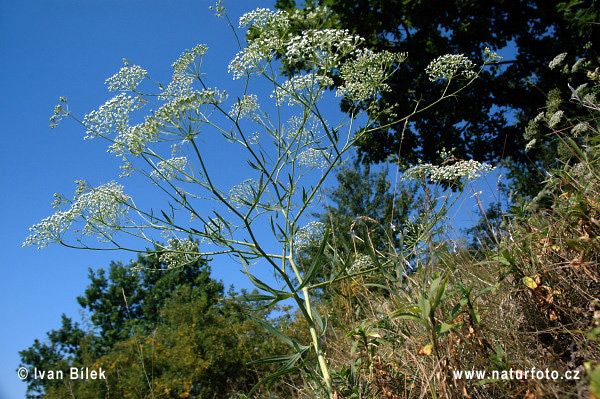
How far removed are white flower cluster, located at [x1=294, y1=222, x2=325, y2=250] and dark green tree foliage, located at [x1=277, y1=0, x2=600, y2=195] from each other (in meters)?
4.33

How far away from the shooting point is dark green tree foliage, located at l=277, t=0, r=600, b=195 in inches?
285

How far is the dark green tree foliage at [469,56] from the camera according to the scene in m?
7.23

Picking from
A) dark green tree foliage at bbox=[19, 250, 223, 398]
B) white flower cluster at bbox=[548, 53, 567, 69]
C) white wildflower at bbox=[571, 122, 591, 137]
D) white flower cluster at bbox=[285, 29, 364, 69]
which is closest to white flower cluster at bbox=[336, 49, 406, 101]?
white flower cluster at bbox=[285, 29, 364, 69]

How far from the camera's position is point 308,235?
326 cm

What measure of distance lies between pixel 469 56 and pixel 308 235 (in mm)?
5920

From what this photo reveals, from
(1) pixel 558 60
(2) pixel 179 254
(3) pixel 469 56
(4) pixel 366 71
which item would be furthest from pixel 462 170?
(3) pixel 469 56

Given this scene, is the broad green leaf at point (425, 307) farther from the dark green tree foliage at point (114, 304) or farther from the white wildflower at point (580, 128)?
the dark green tree foliage at point (114, 304)

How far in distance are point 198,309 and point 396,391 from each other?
6.18m

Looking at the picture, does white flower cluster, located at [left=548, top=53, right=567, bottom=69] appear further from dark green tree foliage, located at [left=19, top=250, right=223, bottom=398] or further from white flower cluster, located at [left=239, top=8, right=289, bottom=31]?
dark green tree foliage, located at [left=19, top=250, right=223, bottom=398]

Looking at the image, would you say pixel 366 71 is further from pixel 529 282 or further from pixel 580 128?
pixel 580 128

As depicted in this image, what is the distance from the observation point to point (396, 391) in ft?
6.68

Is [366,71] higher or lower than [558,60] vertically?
lower

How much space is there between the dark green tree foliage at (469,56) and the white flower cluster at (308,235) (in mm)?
4328

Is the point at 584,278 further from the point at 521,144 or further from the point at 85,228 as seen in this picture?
the point at 521,144
